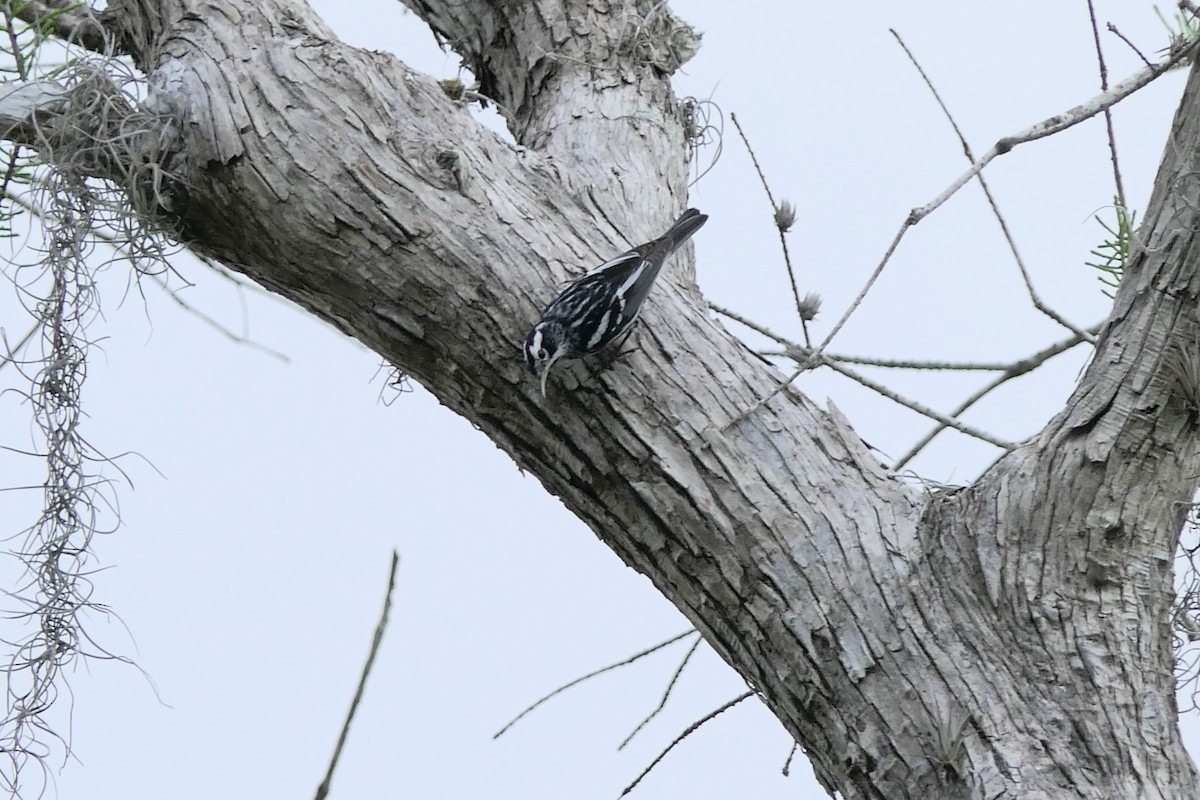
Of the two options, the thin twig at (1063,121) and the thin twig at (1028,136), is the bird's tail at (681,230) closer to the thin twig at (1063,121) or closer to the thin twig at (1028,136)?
the thin twig at (1028,136)

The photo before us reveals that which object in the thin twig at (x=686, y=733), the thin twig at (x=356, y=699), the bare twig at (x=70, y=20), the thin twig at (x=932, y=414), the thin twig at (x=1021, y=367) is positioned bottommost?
the thin twig at (x=356, y=699)

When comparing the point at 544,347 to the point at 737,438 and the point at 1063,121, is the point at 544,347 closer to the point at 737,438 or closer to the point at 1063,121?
the point at 737,438

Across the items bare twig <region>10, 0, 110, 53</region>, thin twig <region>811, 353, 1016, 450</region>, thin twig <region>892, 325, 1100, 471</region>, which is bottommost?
thin twig <region>811, 353, 1016, 450</region>

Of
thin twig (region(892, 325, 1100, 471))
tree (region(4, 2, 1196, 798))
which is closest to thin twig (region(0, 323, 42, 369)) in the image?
tree (region(4, 2, 1196, 798))

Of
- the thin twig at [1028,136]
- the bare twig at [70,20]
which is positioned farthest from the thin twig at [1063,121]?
the bare twig at [70,20]

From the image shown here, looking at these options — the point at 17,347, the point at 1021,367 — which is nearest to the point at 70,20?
the point at 17,347

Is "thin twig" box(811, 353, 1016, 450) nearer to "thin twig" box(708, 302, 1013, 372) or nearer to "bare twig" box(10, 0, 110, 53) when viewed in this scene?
"thin twig" box(708, 302, 1013, 372)
